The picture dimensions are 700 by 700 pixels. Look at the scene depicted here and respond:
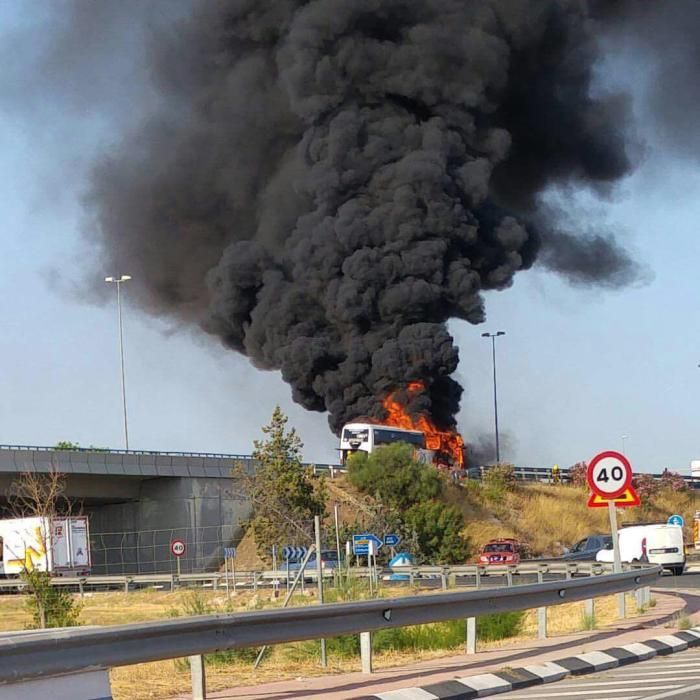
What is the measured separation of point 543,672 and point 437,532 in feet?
132

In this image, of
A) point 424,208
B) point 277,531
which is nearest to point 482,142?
point 424,208

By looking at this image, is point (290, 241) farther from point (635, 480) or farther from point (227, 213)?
point (635, 480)

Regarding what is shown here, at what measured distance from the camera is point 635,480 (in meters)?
69.9

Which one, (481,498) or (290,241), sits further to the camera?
(290,241)

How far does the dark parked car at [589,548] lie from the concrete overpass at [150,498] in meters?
15.5

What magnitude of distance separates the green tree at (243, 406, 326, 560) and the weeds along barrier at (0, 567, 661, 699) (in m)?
31.8

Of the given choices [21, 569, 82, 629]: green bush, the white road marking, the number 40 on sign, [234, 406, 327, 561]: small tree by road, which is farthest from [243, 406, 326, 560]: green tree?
the white road marking

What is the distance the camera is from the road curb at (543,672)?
10062 millimetres

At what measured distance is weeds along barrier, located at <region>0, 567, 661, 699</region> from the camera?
7699 mm

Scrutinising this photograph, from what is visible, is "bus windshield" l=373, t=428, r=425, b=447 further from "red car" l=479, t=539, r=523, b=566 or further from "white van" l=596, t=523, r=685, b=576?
"white van" l=596, t=523, r=685, b=576

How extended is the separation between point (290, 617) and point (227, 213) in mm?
62169

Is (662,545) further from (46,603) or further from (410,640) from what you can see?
(410,640)

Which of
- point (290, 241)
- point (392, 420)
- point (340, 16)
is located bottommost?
point (392, 420)

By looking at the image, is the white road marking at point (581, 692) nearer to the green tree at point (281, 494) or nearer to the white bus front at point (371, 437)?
the green tree at point (281, 494)
